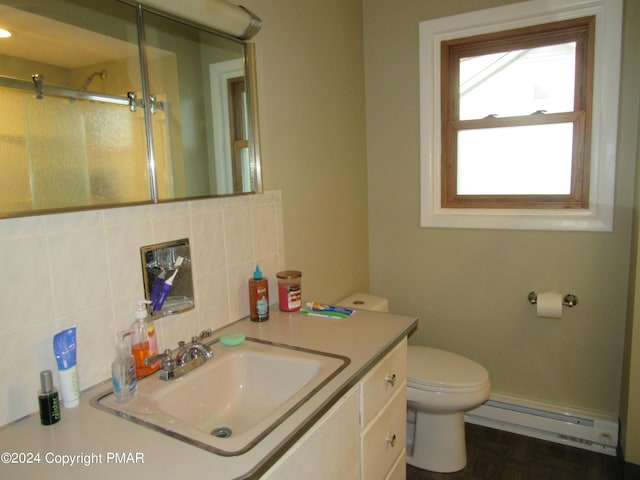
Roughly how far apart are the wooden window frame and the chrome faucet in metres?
1.66

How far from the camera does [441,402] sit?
6.37 ft

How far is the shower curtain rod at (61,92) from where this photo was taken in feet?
3.28

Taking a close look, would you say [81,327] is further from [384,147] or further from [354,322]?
[384,147]

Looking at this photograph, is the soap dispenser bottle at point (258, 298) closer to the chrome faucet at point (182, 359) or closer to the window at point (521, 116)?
the chrome faucet at point (182, 359)

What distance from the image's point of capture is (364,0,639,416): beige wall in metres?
2.11

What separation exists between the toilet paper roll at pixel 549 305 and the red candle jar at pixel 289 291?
4.08 ft

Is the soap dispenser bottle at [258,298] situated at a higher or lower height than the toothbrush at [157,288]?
lower

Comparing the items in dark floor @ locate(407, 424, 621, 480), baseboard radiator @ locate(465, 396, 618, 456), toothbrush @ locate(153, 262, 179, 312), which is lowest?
dark floor @ locate(407, 424, 621, 480)

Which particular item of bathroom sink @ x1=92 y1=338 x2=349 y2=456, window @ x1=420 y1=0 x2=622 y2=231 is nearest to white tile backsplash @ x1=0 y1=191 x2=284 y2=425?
bathroom sink @ x1=92 y1=338 x2=349 y2=456

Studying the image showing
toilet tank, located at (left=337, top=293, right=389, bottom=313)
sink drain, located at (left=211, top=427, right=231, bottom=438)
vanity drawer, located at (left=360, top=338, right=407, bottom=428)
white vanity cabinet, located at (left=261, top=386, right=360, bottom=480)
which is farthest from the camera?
toilet tank, located at (left=337, top=293, right=389, bottom=313)

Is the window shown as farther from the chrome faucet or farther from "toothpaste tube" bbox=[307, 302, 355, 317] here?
the chrome faucet

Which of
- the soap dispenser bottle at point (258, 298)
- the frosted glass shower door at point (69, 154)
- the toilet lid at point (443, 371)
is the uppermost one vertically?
the frosted glass shower door at point (69, 154)

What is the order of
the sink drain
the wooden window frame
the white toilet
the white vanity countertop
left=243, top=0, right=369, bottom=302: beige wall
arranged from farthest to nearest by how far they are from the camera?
the wooden window frame, the white toilet, left=243, top=0, right=369, bottom=302: beige wall, the sink drain, the white vanity countertop

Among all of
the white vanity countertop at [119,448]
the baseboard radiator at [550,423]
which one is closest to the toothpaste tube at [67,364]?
the white vanity countertop at [119,448]
